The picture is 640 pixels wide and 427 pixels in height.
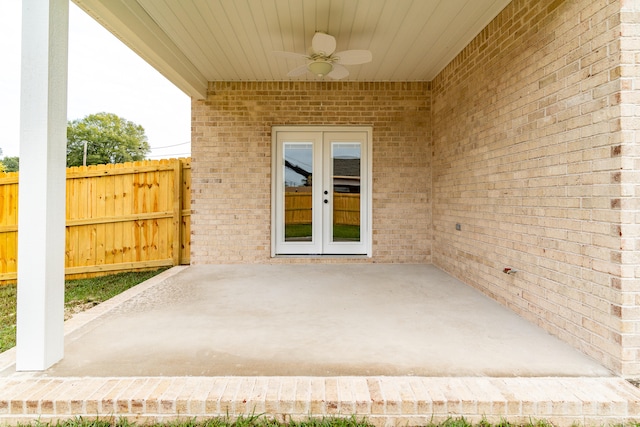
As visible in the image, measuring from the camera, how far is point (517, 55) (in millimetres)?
A: 3291

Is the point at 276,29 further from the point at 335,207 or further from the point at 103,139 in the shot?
the point at 103,139

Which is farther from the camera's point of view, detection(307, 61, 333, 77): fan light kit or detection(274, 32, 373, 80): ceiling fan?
detection(307, 61, 333, 77): fan light kit

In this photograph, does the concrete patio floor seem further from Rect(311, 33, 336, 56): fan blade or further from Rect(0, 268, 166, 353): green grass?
Rect(311, 33, 336, 56): fan blade

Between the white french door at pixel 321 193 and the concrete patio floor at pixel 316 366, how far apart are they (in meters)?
2.39

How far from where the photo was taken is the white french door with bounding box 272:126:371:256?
5953mm

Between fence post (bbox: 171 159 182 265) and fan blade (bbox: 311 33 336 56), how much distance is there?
11.2 feet

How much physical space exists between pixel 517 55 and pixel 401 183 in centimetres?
280

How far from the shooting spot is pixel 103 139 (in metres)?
21.9

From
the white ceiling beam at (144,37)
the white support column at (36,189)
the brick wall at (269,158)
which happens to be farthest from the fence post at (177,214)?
the white support column at (36,189)

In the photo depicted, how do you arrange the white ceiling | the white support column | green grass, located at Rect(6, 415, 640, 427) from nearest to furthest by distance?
1. green grass, located at Rect(6, 415, 640, 427)
2. the white support column
3. the white ceiling

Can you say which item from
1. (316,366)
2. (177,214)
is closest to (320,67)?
(316,366)

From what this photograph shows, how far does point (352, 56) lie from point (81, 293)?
4.87 metres

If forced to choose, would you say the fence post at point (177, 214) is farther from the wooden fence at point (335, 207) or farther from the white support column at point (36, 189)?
the white support column at point (36, 189)

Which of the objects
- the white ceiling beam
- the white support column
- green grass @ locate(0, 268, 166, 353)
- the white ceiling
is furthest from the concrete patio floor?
the white ceiling
